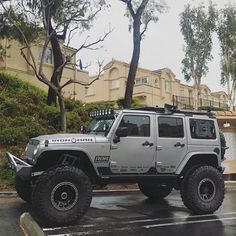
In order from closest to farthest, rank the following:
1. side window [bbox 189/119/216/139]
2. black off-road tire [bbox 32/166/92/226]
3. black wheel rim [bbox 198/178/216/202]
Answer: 1. black off-road tire [bbox 32/166/92/226]
2. black wheel rim [bbox 198/178/216/202]
3. side window [bbox 189/119/216/139]

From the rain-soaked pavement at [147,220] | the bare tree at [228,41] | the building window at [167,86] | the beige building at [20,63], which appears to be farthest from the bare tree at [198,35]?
the rain-soaked pavement at [147,220]

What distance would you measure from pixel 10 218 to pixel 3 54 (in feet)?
55.2

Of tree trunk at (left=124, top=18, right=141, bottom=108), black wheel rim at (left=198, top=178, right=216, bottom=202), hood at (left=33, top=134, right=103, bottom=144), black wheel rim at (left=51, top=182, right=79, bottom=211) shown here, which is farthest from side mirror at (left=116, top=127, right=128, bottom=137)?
tree trunk at (left=124, top=18, right=141, bottom=108)

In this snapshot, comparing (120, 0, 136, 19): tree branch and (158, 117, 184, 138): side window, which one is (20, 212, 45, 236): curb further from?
(120, 0, 136, 19): tree branch

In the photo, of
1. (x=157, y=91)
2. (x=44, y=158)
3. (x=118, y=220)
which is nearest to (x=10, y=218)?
(x=44, y=158)

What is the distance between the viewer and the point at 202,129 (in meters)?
10.6

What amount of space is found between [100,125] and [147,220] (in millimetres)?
2339

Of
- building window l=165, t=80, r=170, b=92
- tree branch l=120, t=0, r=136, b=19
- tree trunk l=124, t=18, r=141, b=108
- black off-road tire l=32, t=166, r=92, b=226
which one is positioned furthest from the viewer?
building window l=165, t=80, r=170, b=92

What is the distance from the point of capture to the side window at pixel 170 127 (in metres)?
9.95

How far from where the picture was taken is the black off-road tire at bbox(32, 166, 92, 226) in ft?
26.7

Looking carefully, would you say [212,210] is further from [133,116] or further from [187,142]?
[133,116]

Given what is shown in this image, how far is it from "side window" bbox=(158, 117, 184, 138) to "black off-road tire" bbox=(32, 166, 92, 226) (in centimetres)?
230

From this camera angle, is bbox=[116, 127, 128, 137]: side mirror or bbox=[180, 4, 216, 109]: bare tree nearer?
bbox=[116, 127, 128, 137]: side mirror

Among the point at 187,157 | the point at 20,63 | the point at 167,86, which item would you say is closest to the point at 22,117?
the point at 187,157
